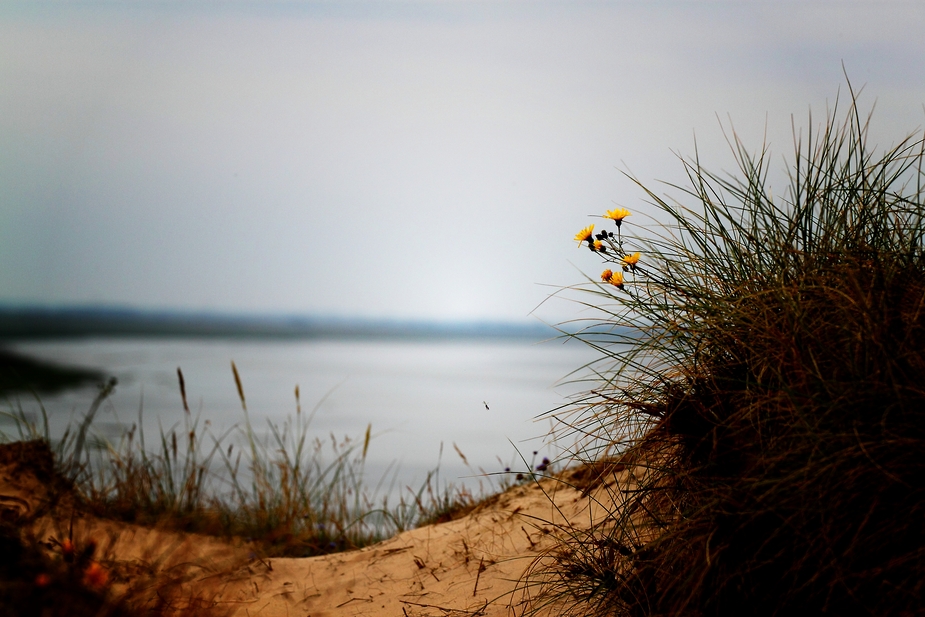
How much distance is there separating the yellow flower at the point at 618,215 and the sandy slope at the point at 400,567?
101 cm

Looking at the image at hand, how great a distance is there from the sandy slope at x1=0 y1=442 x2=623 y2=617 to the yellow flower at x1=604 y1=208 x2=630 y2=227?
101cm

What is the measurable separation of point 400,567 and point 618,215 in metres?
1.89

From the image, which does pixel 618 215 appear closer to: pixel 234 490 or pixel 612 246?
pixel 612 246

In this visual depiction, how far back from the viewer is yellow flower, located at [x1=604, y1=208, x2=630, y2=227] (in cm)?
274

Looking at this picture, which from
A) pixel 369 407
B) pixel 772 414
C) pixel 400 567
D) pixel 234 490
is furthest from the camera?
pixel 369 407

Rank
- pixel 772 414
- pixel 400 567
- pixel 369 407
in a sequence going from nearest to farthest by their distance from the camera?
pixel 772 414 → pixel 400 567 → pixel 369 407

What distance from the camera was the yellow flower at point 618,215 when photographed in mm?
2736

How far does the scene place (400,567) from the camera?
3324mm

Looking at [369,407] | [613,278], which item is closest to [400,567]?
[613,278]

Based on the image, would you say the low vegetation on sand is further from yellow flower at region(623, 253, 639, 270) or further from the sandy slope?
yellow flower at region(623, 253, 639, 270)

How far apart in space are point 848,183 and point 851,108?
41cm

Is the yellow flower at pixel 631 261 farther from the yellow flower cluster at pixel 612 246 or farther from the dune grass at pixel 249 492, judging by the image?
the dune grass at pixel 249 492

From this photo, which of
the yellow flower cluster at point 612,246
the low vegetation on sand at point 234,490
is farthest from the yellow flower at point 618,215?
the low vegetation on sand at point 234,490

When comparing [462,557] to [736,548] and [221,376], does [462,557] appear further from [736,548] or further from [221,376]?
[221,376]
